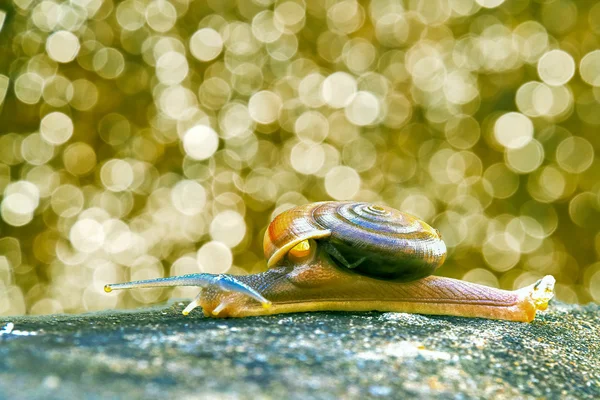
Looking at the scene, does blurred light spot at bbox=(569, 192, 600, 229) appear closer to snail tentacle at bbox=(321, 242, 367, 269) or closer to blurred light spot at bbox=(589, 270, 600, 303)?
blurred light spot at bbox=(589, 270, 600, 303)

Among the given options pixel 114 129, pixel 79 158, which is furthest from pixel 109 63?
pixel 79 158

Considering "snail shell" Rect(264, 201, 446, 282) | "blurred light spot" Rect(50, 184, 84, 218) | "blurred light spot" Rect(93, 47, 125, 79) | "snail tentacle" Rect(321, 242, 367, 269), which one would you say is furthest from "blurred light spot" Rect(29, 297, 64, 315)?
"snail tentacle" Rect(321, 242, 367, 269)

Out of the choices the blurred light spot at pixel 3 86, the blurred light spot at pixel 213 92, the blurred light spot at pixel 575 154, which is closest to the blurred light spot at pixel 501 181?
the blurred light spot at pixel 575 154

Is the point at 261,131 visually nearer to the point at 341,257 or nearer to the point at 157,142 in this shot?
the point at 157,142

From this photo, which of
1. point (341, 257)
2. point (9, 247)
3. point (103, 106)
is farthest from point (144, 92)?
point (341, 257)

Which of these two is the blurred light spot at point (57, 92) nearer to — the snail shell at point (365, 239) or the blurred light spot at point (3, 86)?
the blurred light spot at point (3, 86)
